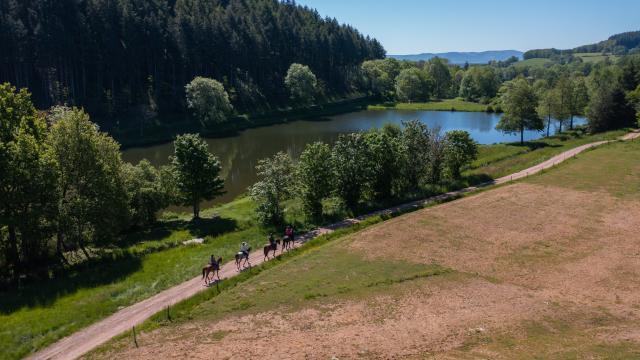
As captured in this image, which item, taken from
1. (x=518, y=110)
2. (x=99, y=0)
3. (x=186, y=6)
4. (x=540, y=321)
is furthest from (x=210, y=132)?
(x=540, y=321)

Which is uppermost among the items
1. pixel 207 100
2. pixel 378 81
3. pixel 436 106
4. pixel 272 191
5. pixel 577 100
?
pixel 378 81

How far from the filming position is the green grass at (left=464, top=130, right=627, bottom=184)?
6481cm

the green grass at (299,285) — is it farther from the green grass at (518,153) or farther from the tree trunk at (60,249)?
the green grass at (518,153)

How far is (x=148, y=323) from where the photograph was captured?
1054 inches

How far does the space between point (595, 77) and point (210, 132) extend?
112 metres

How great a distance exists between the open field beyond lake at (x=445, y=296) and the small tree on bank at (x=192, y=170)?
17424 millimetres

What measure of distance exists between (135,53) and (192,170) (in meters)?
79.5

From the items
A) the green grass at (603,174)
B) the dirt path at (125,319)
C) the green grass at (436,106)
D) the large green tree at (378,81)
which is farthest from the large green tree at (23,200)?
the large green tree at (378,81)

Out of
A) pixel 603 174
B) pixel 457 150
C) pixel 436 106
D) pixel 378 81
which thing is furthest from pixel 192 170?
pixel 378 81

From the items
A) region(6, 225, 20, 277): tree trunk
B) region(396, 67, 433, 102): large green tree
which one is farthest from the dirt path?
region(396, 67, 433, 102): large green tree

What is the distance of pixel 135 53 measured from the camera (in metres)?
115

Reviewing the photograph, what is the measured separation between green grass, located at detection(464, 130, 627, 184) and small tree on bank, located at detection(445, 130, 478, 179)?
211 centimetres

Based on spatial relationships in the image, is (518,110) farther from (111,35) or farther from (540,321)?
(111,35)

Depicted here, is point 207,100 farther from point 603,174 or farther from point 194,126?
point 603,174
